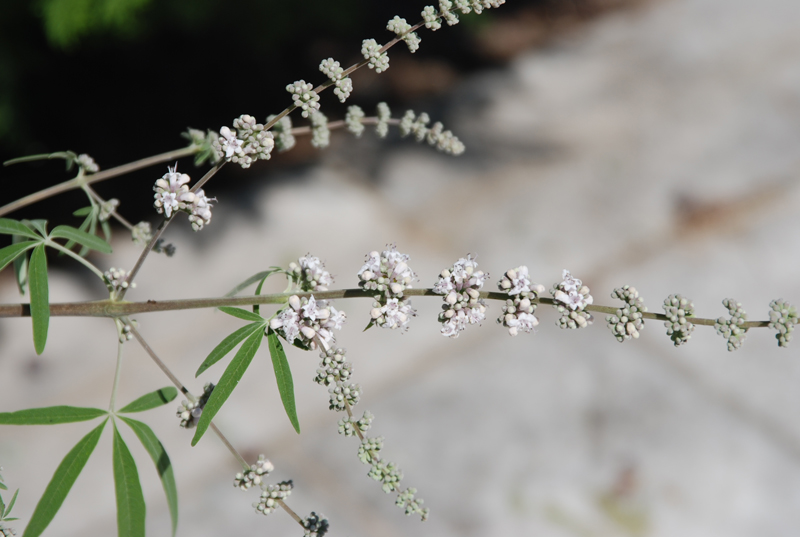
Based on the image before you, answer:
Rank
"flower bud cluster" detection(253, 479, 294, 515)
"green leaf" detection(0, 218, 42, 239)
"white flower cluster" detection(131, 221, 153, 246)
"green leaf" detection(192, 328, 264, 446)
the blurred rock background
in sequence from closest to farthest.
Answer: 1. "green leaf" detection(192, 328, 264, 446)
2. "flower bud cluster" detection(253, 479, 294, 515)
3. "green leaf" detection(0, 218, 42, 239)
4. "white flower cluster" detection(131, 221, 153, 246)
5. the blurred rock background

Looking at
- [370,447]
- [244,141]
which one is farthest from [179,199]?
[370,447]

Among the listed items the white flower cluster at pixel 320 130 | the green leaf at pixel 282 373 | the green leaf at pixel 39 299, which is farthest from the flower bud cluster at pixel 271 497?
the white flower cluster at pixel 320 130

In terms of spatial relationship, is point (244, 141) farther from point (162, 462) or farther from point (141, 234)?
point (162, 462)

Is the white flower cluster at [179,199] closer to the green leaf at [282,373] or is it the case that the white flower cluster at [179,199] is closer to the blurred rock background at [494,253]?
the green leaf at [282,373]

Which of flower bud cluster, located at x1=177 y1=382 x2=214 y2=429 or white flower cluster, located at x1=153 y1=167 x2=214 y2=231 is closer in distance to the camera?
white flower cluster, located at x1=153 y1=167 x2=214 y2=231

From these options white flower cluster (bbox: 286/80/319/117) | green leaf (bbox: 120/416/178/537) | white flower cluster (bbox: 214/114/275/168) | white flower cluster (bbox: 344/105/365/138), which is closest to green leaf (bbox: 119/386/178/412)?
green leaf (bbox: 120/416/178/537)

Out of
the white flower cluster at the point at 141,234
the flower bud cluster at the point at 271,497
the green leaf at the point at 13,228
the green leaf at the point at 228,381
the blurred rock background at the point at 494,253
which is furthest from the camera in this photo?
the blurred rock background at the point at 494,253

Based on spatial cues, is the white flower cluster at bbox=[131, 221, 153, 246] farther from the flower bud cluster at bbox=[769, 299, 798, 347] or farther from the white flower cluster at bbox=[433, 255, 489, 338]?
the flower bud cluster at bbox=[769, 299, 798, 347]

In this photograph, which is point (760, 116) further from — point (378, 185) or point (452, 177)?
point (378, 185)
